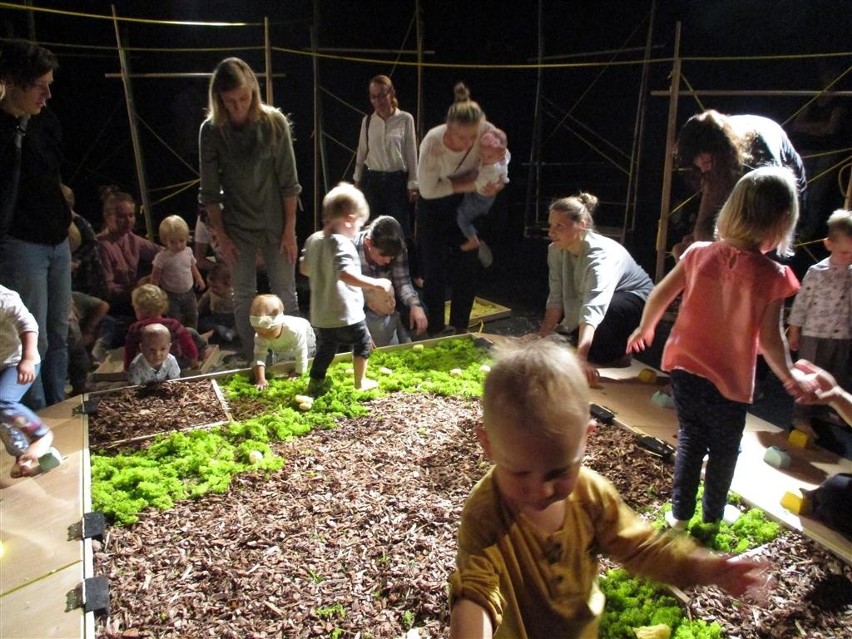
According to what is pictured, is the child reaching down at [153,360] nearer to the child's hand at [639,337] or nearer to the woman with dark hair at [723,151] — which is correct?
the child's hand at [639,337]

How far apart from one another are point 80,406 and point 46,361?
1.01 feet

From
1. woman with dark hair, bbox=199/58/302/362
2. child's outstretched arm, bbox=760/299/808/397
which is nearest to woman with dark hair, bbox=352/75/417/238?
woman with dark hair, bbox=199/58/302/362

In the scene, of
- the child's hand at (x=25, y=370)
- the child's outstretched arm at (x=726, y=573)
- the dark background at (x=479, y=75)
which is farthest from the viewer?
the dark background at (x=479, y=75)

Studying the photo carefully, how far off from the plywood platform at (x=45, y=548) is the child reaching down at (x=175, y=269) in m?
1.91

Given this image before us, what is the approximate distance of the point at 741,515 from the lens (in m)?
2.50

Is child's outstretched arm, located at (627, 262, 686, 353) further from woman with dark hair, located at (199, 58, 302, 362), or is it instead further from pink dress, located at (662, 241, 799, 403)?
woman with dark hair, located at (199, 58, 302, 362)

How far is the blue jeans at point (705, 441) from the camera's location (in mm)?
2166

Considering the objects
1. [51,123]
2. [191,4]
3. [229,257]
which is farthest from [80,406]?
[191,4]

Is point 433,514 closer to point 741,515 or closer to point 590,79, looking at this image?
point 741,515

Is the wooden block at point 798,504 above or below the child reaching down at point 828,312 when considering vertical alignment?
below

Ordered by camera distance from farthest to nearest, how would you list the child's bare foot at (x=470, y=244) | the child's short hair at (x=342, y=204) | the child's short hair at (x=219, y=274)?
the child's short hair at (x=219, y=274) → the child's bare foot at (x=470, y=244) → the child's short hair at (x=342, y=204)

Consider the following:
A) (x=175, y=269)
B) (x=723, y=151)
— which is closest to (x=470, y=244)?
(x=723, y=151)

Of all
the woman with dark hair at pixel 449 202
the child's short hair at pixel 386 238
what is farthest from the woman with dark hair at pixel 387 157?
the child's short hair at pixel 386 238

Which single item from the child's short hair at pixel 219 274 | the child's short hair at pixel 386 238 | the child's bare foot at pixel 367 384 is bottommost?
the child's bare foot at pixel 367 384
